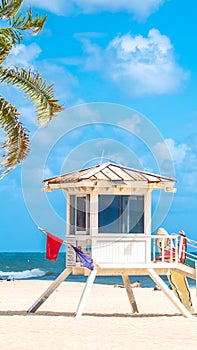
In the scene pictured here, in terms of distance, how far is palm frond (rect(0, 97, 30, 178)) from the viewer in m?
22.0

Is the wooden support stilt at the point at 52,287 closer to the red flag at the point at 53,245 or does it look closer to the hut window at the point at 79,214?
the red flag at the point at 53,245

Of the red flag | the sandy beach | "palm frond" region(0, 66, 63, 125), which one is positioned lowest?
the sandy beach

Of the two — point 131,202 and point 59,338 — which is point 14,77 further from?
point 59,338

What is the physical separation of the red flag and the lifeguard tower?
1.03ft

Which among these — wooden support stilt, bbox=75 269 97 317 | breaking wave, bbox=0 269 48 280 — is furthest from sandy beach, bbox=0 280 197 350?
breaking wave, bbox=0 269 48 280

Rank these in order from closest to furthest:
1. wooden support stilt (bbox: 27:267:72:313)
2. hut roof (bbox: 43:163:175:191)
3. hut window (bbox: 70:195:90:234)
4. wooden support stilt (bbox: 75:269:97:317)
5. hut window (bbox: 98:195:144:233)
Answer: wooden support stilt (bbox: 75:269:97:317)
hut roof (bbox: 43:163:175:191)
hut window (bbox: 98:195:144:233)
hut window (bbox: 70:195:90:234)
wooden support stilt (bbox: 27:267:72:313)

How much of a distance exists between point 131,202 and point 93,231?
61.6 inches

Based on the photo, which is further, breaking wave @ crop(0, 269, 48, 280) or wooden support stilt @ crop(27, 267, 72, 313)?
breaking wave @ crop(0, 269, 48, 280)

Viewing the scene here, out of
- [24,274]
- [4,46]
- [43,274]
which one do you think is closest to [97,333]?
[4,46]

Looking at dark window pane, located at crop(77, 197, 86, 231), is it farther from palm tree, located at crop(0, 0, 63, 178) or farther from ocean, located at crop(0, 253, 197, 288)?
ocean, located at crop(0, 253, 197, 288)

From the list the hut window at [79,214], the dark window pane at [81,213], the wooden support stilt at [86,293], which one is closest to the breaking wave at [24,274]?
the hut window at [79,214]

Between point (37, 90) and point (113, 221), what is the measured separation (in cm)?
464

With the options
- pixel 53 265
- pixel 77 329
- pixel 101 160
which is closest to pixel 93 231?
pixel 101 160

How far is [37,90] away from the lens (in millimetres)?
22359
